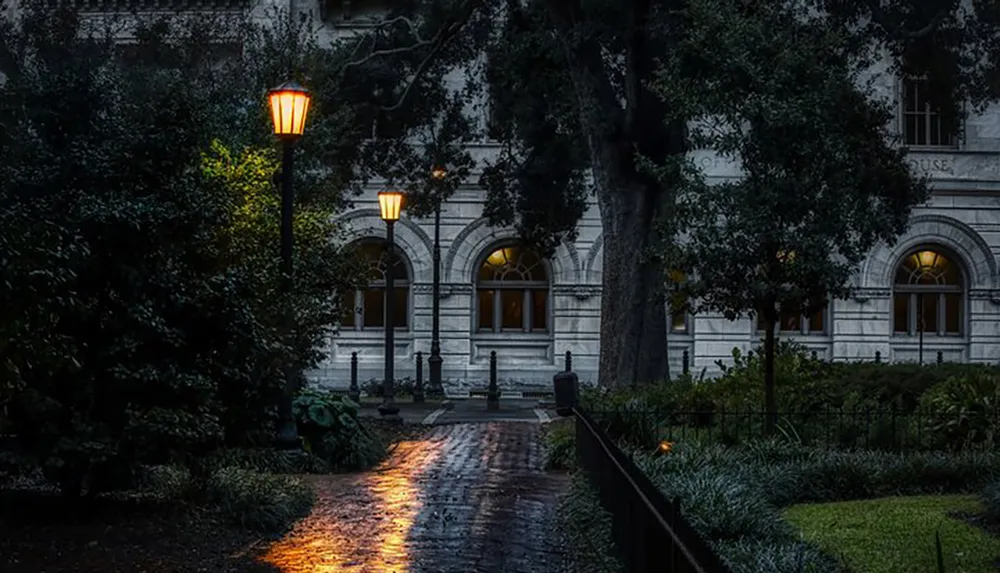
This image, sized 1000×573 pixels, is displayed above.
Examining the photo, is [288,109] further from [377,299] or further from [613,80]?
[377,299]

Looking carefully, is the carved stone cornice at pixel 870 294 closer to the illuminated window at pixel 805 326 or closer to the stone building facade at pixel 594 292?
the stone building facade at pixel 594 292

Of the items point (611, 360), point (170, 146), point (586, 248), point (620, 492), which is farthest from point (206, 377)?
point (586, 248)

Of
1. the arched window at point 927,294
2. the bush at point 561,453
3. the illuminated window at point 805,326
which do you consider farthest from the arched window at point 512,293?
the bush at point 561,453

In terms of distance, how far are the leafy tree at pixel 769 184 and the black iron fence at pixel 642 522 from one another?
520 cm

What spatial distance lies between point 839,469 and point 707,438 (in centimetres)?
265

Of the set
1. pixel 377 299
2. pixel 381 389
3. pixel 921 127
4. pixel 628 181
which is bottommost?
pixel 381 389

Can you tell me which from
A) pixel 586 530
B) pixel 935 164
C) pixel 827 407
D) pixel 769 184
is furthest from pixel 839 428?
pixel 935 164

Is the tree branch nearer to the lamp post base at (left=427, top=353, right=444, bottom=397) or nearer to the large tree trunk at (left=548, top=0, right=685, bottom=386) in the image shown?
the large tree trunk at (left=548, top=0, right=685, bottom=386)

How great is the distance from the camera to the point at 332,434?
17094 mm

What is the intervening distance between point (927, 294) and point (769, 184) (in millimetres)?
25256

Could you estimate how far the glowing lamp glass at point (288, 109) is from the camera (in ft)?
52.4

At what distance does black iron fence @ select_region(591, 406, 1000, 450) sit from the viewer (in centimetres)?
1609

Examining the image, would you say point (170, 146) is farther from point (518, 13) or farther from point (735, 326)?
point (735, 326)

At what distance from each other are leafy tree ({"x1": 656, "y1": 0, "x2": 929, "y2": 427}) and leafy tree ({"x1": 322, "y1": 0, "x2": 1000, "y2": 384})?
548 mm
